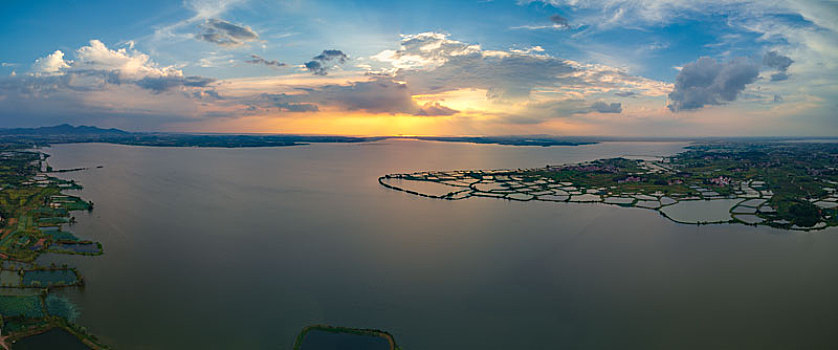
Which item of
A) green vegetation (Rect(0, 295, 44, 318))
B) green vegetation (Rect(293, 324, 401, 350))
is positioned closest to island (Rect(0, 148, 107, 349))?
green vegetation (Rect(0, 295, 44, 318))

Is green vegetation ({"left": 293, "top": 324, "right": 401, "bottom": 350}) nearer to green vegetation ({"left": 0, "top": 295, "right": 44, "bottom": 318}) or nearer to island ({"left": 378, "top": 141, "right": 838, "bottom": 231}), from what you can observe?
green vegetation ({"left": 0, "top": 295, "right": 44, "bottom": 318})

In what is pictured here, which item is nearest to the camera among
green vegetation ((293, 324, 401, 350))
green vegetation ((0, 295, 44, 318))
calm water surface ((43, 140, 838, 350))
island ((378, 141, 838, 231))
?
green vegetation ((293, 324, 401, 350))

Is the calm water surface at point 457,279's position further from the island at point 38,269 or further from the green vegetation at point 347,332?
the island at point 38,269

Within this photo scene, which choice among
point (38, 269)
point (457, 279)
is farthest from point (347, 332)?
point (38, 269)

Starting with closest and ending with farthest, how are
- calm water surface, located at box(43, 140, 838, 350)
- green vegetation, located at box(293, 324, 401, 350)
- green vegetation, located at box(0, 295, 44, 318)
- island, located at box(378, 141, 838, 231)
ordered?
green vegetation, located at box(293, 324, 401, 350)
calm water surface, located at box(43, 140, 838, 350)
green vegetation, located at box(0, 295, 44, 318)
island, located at box(378, 141, 838, 231)

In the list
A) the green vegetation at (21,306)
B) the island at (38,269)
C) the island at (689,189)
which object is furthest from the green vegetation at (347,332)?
→ the island at (689,189)

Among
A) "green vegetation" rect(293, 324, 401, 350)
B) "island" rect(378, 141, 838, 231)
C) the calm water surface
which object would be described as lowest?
"green vegetation" rect(293, 324, 401, 350)
